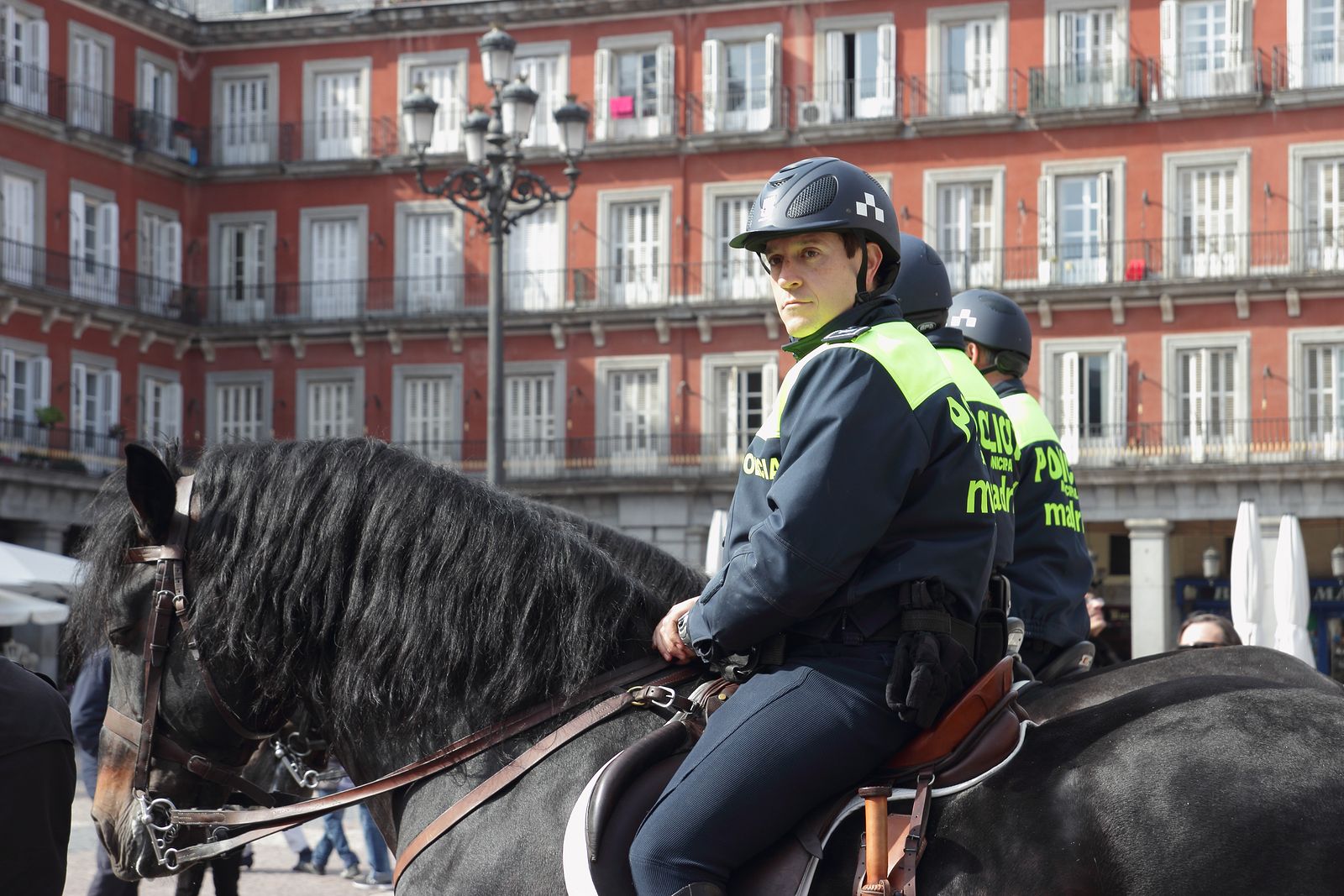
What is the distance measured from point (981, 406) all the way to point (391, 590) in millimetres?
1389

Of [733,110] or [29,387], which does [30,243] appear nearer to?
[29,387]

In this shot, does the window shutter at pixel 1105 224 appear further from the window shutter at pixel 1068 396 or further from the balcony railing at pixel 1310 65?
the balcony railing at pixel 1310 65

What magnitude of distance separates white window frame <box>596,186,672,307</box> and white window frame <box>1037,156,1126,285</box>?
7.64m

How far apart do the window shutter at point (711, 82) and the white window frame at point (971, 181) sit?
4.63m

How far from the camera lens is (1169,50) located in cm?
3341

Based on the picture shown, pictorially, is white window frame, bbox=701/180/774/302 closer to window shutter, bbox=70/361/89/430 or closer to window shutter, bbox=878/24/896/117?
window shutter, bbox=878/24/896/117

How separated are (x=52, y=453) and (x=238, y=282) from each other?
6.89m

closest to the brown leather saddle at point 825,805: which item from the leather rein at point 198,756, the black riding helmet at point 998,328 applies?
the leather rein at point 198,756

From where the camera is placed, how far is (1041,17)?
112 ft

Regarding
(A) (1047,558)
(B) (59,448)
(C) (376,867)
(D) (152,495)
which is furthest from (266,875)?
(B) (59,448)

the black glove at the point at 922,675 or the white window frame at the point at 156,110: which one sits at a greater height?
the white window frame at the point at 156,110

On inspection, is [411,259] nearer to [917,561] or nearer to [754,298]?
[754,298]

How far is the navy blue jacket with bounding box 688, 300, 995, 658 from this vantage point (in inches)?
126

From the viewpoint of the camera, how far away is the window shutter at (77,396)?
116 feet
